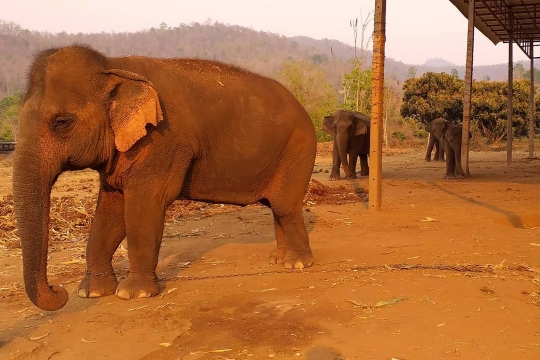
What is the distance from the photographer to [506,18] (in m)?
17.4

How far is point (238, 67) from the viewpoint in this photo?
5.91m

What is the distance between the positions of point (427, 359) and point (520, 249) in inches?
125

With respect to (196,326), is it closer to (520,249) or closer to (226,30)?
(520,249)

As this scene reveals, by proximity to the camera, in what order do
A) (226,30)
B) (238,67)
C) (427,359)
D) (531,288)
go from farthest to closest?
(226,30)
(238,67)
(531,288)
(427,359)

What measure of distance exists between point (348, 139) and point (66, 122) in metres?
12.2

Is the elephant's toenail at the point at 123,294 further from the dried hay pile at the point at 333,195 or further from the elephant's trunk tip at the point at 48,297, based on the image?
the dried hay pile at the point at 333,195

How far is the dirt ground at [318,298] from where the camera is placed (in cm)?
368

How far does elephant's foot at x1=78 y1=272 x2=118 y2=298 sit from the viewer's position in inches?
196

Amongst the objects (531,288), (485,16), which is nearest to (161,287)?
(531,288)

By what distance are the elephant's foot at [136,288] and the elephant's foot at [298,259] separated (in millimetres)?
1469

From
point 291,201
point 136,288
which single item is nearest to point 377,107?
point 291,201

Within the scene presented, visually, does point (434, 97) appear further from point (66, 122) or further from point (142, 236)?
point (66, 122)

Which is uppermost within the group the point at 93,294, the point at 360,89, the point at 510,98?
the point at 360,89

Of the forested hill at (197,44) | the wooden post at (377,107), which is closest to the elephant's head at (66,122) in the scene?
the wooden post at (377,107)
